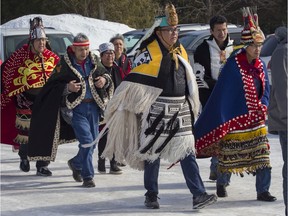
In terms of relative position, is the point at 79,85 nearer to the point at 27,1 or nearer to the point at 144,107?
the point at 144,107

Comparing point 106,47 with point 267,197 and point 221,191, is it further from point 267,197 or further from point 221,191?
point 267,197

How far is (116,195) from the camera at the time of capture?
9562mm

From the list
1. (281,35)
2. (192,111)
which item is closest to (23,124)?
(192,111)

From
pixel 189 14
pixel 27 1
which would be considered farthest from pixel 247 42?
pixel 27 1

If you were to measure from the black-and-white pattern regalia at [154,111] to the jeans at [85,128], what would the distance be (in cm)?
124

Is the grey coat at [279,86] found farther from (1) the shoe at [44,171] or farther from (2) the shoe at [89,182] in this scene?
(1) the shoe at [44,171]

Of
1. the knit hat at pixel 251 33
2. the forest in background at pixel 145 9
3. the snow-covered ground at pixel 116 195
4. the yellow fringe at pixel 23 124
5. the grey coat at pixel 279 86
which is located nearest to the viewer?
the grey coat at pixel 279 86

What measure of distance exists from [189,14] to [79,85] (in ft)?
83.6

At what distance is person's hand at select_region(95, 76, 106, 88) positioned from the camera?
10209 mm

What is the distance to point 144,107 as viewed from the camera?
8711 mm

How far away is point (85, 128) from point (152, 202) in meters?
1.59

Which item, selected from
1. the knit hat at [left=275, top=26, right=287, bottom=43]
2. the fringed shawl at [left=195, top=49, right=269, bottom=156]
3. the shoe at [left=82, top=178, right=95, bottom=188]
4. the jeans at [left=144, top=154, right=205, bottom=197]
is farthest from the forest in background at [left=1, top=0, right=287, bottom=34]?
the knit hat at [left=275, top=26, right=287, bottom=43]

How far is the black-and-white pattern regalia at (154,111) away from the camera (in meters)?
8.70

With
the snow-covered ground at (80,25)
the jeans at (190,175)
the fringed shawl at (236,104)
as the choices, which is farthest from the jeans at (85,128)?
the snow-covered ground at (80,25)
